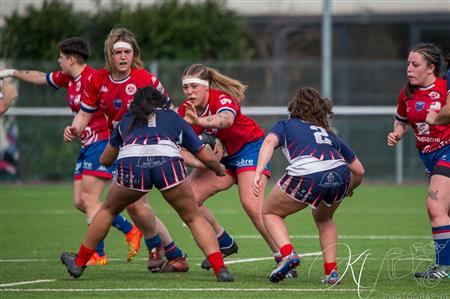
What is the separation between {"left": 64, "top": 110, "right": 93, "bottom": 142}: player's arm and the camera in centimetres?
975

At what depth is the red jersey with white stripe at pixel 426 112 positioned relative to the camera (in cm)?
923

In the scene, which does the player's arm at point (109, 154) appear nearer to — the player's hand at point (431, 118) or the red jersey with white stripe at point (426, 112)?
the player's hand at point (431, 118)

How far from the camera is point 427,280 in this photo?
8.70 meters

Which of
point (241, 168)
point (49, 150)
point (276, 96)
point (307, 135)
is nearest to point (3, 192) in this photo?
point (49, 150)

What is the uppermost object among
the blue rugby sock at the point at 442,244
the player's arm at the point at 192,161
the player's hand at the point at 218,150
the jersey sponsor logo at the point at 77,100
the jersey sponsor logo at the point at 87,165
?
the jersey sponsor logo at the point at 77,100

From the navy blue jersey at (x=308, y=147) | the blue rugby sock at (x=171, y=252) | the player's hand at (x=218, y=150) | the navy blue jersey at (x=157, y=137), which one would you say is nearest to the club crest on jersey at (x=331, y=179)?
the navy blue jersey at (x=308, y=147)

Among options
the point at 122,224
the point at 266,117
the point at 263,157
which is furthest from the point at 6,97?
the point at 266,117

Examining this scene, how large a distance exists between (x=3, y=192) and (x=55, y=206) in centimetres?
308

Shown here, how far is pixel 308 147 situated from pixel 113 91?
2.34 metres

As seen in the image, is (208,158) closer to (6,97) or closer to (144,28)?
(6,97)

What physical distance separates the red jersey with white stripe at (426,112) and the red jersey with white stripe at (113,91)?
7.91 ft

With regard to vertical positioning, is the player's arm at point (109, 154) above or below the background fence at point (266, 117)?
above

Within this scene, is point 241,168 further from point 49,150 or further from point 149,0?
point 149,0

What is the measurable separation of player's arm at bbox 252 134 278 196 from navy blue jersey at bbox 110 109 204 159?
562mm
